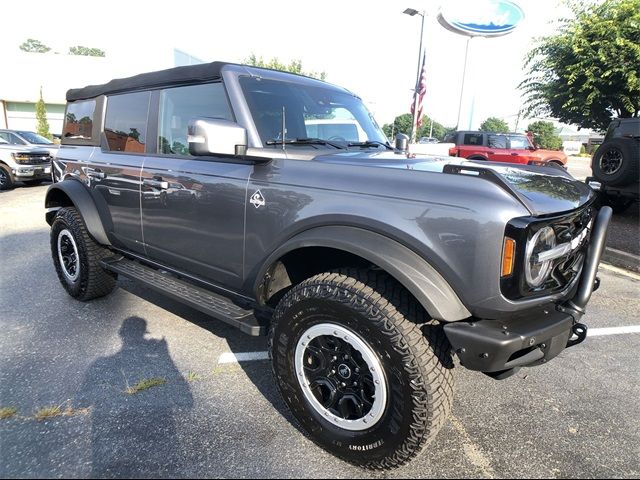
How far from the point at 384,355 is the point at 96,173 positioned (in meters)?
3.12

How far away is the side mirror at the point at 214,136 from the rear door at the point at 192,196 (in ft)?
0.77

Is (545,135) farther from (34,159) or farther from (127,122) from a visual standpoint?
(127,122)

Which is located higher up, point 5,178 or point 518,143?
point 518,143

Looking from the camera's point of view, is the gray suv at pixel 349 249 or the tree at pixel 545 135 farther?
the tree at pixel 545 135

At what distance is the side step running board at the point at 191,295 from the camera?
8.44 feet

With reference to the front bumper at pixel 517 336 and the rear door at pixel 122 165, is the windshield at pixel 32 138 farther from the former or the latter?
the front bumper at pixel 517 336

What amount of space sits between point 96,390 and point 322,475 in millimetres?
1557

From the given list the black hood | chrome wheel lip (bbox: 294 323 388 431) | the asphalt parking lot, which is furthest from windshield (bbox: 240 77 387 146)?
the asphalt parking lot

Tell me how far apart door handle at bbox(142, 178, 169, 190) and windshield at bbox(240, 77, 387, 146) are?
86cm

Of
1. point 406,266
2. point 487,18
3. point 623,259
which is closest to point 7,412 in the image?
point 406,266

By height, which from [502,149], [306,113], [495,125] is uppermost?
[495,125]

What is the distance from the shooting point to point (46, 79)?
102 feet

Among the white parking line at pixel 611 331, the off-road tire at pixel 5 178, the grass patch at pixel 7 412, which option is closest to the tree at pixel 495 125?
the off-road tire at pixel 5 178

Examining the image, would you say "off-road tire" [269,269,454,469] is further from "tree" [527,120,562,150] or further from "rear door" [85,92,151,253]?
"tree" [527,120,562,150]
